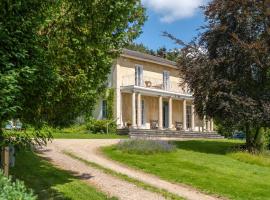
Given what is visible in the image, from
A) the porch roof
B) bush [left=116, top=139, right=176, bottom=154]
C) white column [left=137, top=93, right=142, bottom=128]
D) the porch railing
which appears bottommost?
bush [left=116, top=139, right=176, bottom=154]

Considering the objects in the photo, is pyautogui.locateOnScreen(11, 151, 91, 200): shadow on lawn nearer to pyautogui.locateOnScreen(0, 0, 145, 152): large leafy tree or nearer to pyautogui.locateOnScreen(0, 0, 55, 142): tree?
pyautogui.locateOnScreen(0, 0, 145, 152): large leafy tree

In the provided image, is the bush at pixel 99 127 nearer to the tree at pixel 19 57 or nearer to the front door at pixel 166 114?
the front door at pixel 166 114

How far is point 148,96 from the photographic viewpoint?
127 feet

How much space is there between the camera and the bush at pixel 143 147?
19.5 m

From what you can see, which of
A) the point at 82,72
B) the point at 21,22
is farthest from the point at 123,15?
the point at 21,22

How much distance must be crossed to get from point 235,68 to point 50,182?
1334 centimetres

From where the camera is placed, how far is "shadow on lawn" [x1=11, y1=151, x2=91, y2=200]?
10805 mm

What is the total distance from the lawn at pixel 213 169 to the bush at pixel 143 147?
30 cm

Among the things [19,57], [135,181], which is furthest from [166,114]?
[19,57]

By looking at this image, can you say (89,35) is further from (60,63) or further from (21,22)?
(21,22)

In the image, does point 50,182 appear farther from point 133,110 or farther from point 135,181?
point 133,110

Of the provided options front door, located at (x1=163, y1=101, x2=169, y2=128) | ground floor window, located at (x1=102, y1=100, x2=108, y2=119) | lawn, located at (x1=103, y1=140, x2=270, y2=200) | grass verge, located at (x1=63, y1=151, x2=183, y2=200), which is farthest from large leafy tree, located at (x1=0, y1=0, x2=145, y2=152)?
front door, located at (x1=163, y1=101, x2=169, y2=128)

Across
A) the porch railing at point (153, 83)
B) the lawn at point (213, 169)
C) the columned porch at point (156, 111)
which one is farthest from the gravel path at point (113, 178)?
the porch railing at point (153, 83)

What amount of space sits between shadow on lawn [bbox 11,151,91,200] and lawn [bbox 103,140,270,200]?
325 centimetres
